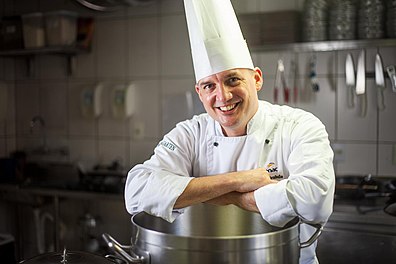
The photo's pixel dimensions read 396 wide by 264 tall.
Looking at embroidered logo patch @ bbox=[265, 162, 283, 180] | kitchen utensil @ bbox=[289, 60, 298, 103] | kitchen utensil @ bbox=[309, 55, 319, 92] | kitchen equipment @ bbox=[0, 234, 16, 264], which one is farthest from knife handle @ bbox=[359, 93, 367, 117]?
kitchen equipment @ bbox=[0, 234, 16, 264]

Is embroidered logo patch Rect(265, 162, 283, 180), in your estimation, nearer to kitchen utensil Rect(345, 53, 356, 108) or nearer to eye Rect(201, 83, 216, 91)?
eye Rect(201, 83, 216, 91)

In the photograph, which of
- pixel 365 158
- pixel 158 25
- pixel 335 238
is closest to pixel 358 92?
pixel 365 158

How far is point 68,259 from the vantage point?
916 mm

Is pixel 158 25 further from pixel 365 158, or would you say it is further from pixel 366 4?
pixel 365 158

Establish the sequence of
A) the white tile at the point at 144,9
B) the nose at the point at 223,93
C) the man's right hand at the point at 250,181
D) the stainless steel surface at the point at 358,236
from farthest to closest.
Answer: the white tile at the point at 144,9 → the stainless steel surface at the point at 358,236 → the nose at the point at 223,93 → the man's right hand at the point at 250,181

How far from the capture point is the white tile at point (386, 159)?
8.74 ft

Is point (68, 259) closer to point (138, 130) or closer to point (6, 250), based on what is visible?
point (6, 250)

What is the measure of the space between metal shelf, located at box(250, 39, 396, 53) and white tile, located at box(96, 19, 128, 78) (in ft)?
3.42

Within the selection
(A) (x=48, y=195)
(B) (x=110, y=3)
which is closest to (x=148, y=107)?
(B) (x=110, y=3)

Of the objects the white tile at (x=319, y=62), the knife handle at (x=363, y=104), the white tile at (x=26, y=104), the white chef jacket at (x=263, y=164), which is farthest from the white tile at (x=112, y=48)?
the white chef jacket at (x=263, y=164)

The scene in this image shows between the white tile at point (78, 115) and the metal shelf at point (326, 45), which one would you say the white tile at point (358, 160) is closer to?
the metal shelf at point (326, 45)

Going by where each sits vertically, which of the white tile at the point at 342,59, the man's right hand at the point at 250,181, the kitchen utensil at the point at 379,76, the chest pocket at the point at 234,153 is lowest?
the man's right hand at the point at 250,181

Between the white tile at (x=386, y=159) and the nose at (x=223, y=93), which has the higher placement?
the nose at (x=223, y=93)

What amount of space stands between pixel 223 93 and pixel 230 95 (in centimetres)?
2
